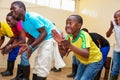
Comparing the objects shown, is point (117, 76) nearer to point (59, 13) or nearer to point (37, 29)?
point (37, 29)

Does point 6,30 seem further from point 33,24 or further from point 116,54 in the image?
point 116,54

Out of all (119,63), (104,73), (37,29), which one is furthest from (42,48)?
(104,73)

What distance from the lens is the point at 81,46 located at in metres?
2.15

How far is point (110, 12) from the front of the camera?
4.41 meters

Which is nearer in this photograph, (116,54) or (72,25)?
(72,25)

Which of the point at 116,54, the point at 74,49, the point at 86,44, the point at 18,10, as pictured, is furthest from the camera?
the point at 116,54

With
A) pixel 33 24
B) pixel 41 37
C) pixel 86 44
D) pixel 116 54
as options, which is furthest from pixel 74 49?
pixel 116 54

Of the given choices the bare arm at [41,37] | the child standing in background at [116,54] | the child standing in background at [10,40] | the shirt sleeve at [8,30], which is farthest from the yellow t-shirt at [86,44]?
the shirt sleeve at [8,30]

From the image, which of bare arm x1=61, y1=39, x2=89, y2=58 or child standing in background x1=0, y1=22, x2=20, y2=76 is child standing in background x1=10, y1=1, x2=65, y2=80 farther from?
child standing in background x1=0, y1=22, x2=20, y2=76

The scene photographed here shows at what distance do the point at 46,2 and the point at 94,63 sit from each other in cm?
287

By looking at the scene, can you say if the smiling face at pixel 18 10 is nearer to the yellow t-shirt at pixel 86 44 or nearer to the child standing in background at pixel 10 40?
the yellow t-shirt at pixel 86 44

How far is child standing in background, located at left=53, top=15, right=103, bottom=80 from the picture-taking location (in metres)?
1.97

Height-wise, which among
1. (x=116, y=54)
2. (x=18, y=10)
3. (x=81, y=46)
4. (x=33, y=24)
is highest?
(x=18, y=10)

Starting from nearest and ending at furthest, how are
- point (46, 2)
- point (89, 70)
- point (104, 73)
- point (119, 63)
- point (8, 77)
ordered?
1. point (89, 70)
2. point (119, 63)
3. point (8, 77)
4. point (104, 73)
5. point (46, 2)
